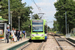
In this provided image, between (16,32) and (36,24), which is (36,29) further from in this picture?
(16,32)

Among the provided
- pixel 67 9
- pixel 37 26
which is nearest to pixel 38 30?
pixel 37 26

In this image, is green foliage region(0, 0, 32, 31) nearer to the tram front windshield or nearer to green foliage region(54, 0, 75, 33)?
green foliage region(54, 0, 75, 33)

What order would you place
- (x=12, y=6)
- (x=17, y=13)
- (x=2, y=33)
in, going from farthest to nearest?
1. (x=12, y=6)
2. (x=17, y=13)
3. (x=2, y=33)

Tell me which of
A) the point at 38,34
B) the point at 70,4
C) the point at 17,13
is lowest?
the point at 38,34

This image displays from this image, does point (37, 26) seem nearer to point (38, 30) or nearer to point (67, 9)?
point (38, 30)

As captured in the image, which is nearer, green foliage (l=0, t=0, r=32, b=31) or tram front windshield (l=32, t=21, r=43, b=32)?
tram front windshield (l=32, t=21, r=43, b=32)

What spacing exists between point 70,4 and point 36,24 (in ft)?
114

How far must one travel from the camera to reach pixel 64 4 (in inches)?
2336

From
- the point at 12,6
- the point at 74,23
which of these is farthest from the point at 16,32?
the point at 74,23

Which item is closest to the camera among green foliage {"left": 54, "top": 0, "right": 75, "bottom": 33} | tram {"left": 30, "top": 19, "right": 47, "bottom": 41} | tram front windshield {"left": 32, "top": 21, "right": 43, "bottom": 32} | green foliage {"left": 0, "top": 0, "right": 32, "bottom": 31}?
tram {"left": 30, "top": 19, "right": 47, "bottom": 41}

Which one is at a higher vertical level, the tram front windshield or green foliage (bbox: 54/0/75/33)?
green foliage (bbox: 54/0/75/33)

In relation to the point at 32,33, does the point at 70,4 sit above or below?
above

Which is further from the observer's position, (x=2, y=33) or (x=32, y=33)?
(x=32, y=33)

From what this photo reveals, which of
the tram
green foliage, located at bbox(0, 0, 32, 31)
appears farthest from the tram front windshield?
green foliage, located at bbox(0, 0, 32, 31)
